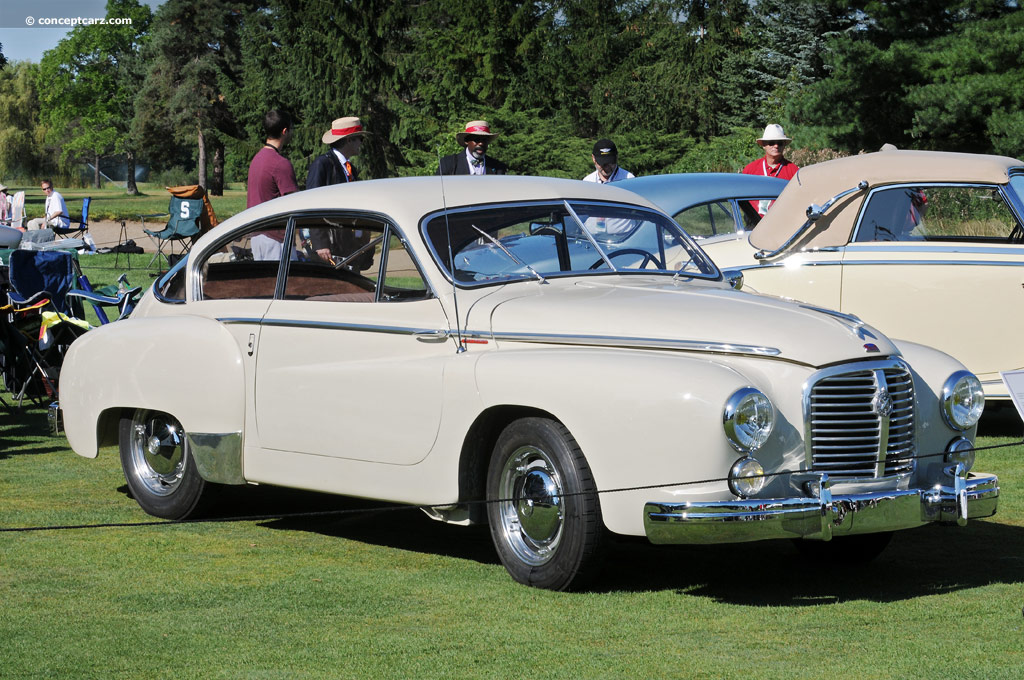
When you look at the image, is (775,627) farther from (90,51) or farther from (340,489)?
(90,51)

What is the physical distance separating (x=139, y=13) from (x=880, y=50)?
59.0 metres

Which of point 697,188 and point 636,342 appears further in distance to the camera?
point 697,188

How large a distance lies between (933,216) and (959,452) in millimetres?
4179

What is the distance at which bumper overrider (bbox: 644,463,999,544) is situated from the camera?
503 centimetres

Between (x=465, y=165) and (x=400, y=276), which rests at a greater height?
(x=465, y=165)

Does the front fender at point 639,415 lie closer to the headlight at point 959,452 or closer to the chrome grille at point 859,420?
the chrome grille at point 859,420

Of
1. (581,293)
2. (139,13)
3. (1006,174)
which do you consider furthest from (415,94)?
(581,293)

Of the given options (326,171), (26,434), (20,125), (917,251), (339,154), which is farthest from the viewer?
(20,125)

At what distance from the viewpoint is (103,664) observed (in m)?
4.60

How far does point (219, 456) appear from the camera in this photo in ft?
22.3

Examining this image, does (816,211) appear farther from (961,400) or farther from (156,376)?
(156,376)

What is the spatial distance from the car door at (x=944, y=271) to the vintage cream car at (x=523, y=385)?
2.95 meters

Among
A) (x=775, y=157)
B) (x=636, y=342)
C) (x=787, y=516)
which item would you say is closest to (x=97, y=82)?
(x=775, y=157)

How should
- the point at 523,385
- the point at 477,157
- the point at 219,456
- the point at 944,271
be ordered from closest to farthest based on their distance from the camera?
the point at 523,385
the point at 219,456
the point at 944,271
the point at 477,157
